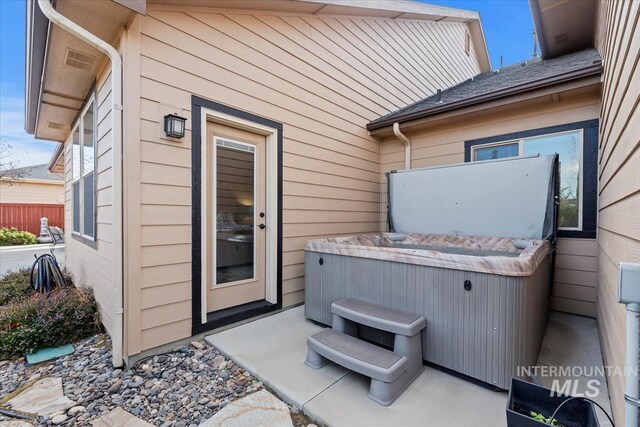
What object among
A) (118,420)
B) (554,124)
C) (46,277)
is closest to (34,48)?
(46,277)

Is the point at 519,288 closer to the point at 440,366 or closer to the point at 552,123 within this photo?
the point at 440,366

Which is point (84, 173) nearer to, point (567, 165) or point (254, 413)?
point (254, 413)

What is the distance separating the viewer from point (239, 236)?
10.7ft

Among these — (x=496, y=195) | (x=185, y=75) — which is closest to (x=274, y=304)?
(x=185, y=75)

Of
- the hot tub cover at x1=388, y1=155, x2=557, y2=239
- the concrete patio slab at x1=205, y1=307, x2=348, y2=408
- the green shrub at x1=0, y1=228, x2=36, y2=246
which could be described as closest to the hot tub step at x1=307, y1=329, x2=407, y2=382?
the concrete patio slab at x1=205, y1=307, x2=348, y2=408

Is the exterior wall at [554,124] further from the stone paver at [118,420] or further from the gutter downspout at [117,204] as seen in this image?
the stone paver at [118,420]

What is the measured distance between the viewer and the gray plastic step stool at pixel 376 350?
1.89 meters

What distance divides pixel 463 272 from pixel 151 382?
2347mm

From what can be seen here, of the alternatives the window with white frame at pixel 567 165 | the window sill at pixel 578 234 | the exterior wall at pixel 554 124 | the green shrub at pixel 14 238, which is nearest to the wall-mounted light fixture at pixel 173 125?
the exterior wall at pixel 554 124

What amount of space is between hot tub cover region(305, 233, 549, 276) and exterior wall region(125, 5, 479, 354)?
0.74 metres

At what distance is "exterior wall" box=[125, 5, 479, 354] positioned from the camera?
8.06 ft

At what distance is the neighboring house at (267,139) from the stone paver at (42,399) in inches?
15.6

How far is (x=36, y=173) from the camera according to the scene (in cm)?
1548

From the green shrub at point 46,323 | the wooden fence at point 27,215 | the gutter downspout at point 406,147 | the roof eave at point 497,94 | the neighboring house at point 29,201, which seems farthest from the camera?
the neighboring house at point 29,201
